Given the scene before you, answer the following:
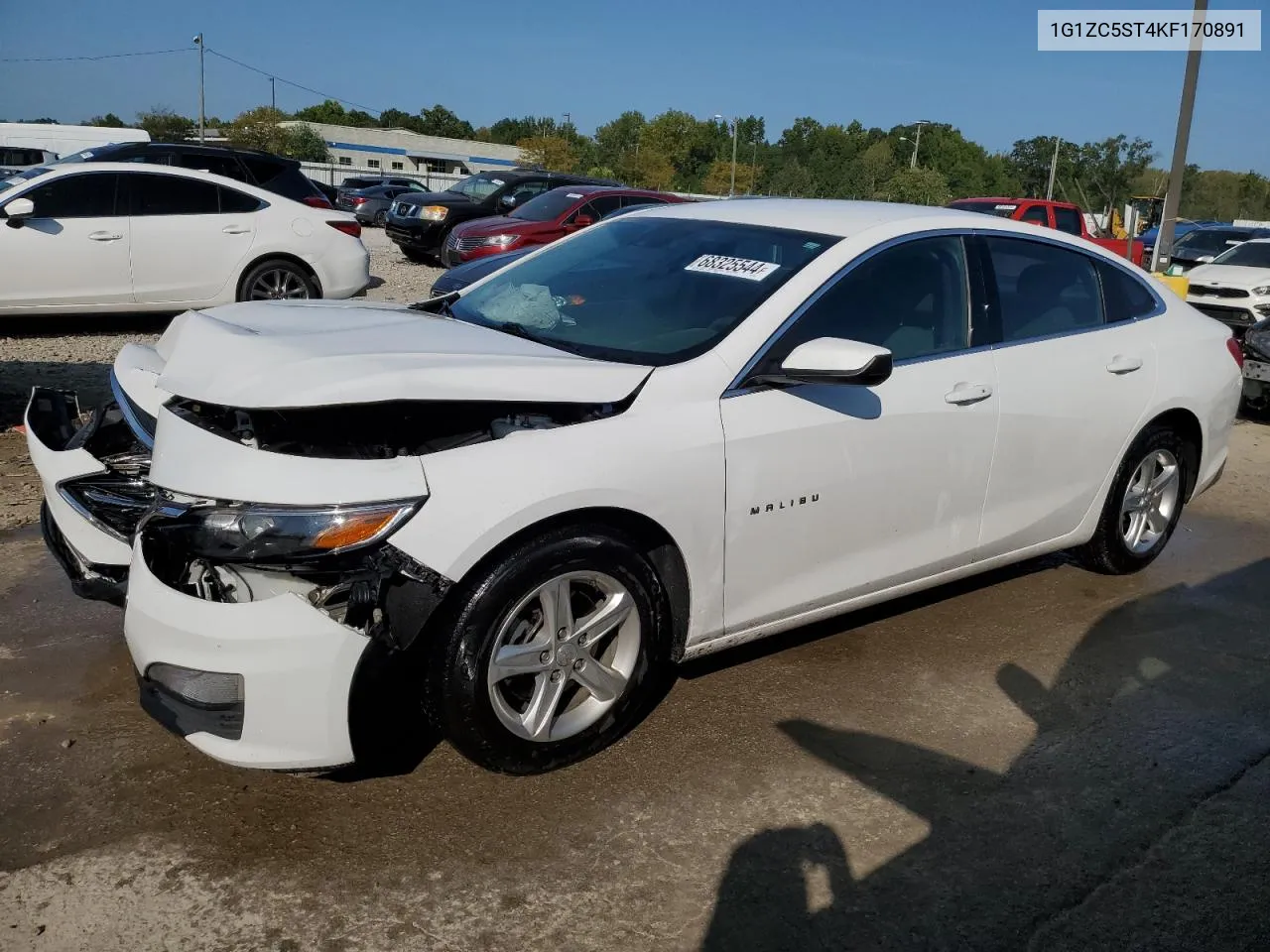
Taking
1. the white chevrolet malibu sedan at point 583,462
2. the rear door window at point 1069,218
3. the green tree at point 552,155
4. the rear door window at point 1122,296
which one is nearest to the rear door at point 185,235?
the white chevrolet malibu sedan at point 583,462

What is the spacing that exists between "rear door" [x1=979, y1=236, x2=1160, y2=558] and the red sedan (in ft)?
29.6

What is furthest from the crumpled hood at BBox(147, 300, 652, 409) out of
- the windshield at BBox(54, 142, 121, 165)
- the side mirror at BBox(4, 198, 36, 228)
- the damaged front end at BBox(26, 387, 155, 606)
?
the windshield at BBox(54, 142, 121, 165)

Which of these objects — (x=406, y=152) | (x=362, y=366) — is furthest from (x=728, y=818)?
(x=406, y=152)

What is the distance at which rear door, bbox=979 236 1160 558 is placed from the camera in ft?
13.7

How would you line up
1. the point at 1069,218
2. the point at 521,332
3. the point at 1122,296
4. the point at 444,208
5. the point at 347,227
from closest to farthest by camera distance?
the point at 521,332 → the point at 1122,296 → the point at 347,227 → the point at 444,208 → the point at 1069,218

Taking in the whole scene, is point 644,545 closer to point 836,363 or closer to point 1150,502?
point 836,363

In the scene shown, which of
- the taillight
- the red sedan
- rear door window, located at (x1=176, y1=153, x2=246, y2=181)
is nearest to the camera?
the taillight

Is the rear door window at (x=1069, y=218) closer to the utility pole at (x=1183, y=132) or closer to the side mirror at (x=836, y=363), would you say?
the utility pole at (x=1183, y=132)

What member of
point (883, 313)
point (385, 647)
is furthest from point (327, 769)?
point (883, 313)

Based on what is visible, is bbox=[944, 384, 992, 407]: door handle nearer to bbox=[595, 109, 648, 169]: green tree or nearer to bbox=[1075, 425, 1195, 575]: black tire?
bbox=[1075, 425, 1195, 575]: black tire

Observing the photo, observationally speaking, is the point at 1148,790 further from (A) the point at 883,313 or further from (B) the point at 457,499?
(B) the point at 457,499

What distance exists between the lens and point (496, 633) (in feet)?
9.59

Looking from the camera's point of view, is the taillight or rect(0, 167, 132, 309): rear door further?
the taillight

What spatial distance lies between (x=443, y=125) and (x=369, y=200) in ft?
307
